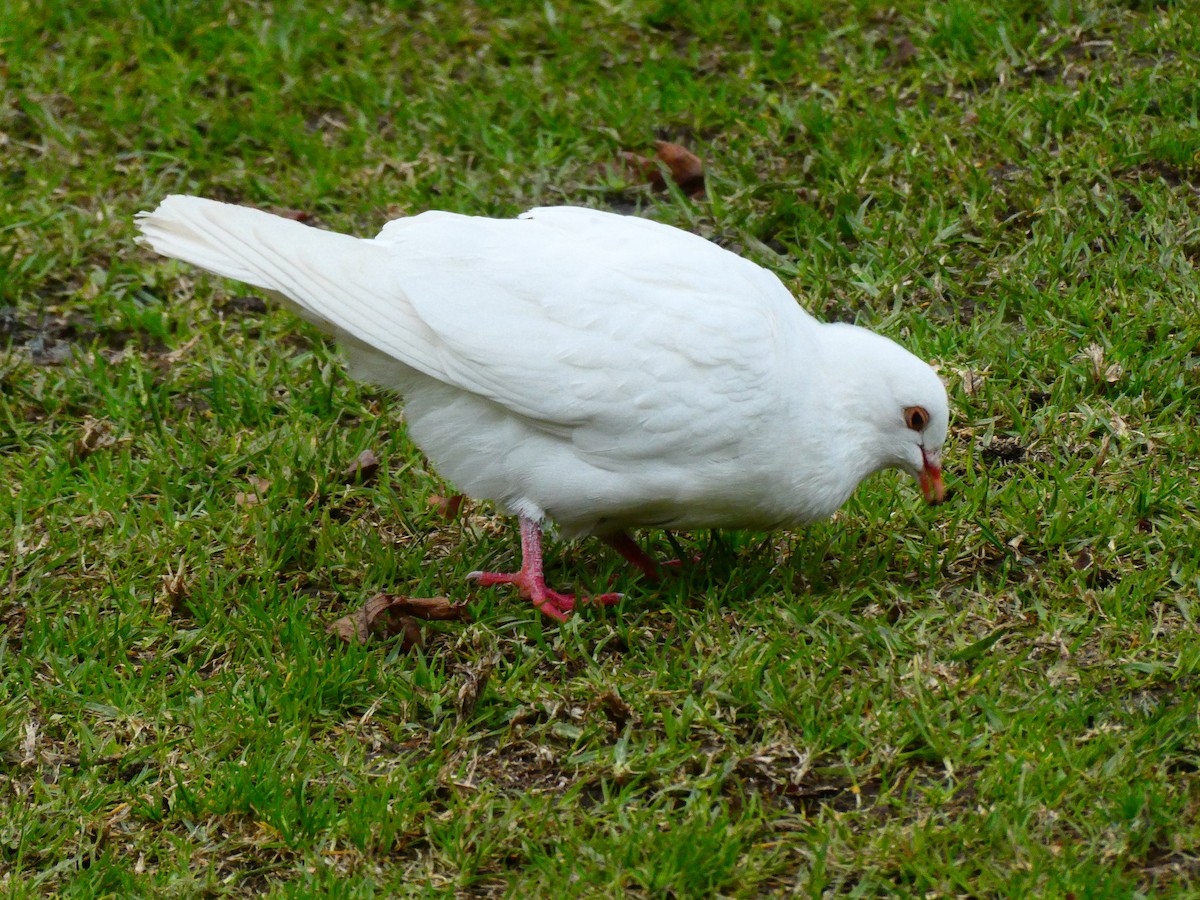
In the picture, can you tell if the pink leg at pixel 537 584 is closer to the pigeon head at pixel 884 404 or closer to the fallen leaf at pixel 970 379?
the pigeon head at pixel 884 404

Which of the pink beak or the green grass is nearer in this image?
the green grass

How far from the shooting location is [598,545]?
462 centimetres

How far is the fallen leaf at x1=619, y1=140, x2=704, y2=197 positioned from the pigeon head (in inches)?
80.9

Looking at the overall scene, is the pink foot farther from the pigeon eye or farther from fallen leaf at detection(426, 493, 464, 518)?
the pigeon eye

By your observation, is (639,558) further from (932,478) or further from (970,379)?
(970,379)

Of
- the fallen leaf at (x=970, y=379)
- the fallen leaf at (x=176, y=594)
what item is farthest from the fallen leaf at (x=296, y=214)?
the fallen leaf at (x=970, y=379)

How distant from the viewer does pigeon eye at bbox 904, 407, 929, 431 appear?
4031 mm

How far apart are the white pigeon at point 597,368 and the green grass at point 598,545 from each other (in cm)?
34

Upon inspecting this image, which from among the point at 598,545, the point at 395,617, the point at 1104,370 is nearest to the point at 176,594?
the point at 395,617

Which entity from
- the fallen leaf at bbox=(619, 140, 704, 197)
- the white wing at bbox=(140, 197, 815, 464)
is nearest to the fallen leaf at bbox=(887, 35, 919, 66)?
the fallen leaf at bbox=(619, 140, 704, 197)

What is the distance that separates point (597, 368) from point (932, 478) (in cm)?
101

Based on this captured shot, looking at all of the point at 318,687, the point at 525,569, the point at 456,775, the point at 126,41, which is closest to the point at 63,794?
the point at 318,687

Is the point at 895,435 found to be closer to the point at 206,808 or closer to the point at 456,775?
the point at 456,775

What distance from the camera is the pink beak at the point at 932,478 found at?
13.6 feet
